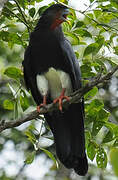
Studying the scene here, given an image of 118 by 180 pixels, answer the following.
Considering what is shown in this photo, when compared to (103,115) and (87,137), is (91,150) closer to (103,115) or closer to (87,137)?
(87,137)

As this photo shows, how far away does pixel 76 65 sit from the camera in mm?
3775

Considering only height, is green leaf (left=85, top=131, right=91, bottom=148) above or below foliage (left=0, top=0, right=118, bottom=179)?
below

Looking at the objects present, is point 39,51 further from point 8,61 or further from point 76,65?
point 8,61

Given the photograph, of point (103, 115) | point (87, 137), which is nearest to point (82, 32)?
point (103, 115)

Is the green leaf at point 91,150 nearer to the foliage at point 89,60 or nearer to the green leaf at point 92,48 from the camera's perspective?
the foliage at point 89,60

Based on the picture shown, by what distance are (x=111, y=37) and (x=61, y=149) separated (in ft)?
4.86

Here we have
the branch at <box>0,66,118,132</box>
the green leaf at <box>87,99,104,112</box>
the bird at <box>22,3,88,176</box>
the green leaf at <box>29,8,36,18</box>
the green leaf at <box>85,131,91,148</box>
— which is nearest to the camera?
the branch at <box>0,66,118,132</box>

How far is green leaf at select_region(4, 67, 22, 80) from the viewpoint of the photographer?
353 cm

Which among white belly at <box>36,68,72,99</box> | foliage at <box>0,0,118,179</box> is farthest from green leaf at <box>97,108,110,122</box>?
white belly at <box>36,68,72,99</box>

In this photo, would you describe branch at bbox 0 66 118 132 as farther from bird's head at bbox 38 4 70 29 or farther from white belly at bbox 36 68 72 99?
bird's head at bbox 38 4 70 29

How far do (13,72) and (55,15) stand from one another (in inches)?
41.0

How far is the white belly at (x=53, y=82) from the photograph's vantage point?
3967 millimetres

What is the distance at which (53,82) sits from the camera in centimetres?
416

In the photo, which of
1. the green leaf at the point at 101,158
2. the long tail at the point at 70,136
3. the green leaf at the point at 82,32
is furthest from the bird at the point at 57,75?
the green leaf at the point at 101,158
